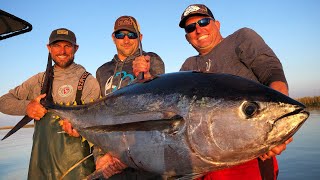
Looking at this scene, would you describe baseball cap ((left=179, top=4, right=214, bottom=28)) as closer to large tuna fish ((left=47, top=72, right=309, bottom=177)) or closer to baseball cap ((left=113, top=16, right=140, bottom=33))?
baseball cap ((left=113, top=16, right=140, bottom=33))

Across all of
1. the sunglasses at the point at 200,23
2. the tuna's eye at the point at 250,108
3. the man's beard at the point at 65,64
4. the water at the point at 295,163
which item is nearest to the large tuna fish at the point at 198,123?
the tuna's eye at the point at 250,108

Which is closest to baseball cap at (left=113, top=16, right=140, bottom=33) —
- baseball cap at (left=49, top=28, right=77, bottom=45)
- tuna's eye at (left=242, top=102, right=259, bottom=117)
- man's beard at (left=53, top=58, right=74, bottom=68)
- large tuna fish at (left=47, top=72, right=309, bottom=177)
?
baseball cap at (left=49, top=28, right=77, bottom=45)

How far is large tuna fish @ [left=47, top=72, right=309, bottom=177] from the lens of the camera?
6.22 ft

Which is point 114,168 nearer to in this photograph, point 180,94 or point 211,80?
point 180,94

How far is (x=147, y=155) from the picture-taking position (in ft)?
7.32

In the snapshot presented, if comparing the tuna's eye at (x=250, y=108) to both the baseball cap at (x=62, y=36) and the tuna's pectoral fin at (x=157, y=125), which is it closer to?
the tuna's pectoral fin at (x=157, y=125)

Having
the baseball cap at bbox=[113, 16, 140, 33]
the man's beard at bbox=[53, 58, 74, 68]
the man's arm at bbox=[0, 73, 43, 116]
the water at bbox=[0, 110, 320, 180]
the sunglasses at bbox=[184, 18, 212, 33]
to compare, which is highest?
the baseball cap at bbox=[113, 16, 140, 33]

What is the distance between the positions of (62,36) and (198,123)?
12.1 feet

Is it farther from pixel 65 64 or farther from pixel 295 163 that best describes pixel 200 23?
pixel 295 163

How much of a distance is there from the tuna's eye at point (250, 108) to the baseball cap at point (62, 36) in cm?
381

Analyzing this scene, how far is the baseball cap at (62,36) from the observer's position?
487 centimetres

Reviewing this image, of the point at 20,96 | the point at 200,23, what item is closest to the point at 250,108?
the point at 200,23

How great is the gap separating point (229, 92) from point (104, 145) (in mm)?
1287

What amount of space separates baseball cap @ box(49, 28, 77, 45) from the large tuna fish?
2.89 meters
